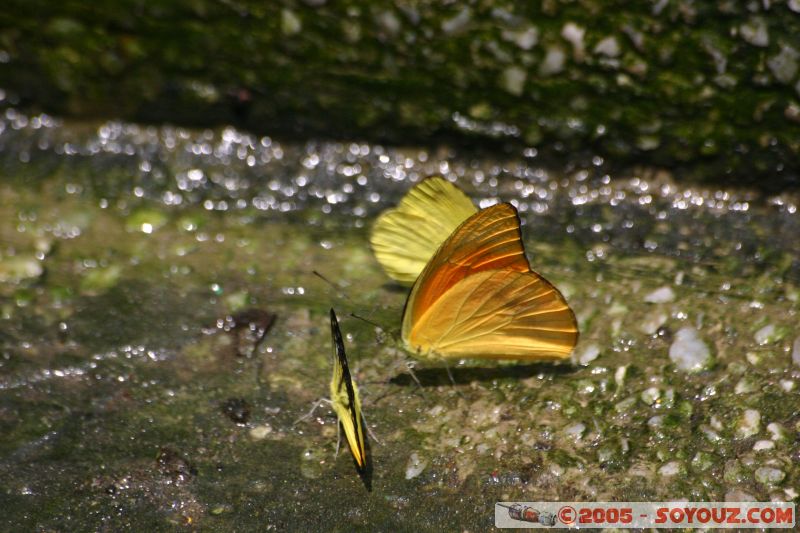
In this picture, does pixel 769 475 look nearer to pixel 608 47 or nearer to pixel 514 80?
pixel 608 47

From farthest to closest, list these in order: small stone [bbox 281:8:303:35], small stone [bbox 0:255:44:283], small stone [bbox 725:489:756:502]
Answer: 1. small stone [bbox 281:8:303:35]
2. small stone [bbox 0:255:44:283]
3. small stone [bbox 725:489:756:502]

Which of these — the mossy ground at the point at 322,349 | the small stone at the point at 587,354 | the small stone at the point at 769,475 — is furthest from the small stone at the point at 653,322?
the small stone at the point at 769,475

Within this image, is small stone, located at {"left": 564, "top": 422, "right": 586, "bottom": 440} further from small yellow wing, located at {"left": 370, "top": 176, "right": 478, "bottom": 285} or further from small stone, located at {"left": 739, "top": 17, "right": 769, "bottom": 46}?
small stone, located at {"left": 739, "top": 17, "right": 769, "bottom": 46}

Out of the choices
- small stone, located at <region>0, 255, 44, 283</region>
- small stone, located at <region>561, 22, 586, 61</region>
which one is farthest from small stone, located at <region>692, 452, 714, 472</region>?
small stone, located at <region>0, 255, 44, 283</region>

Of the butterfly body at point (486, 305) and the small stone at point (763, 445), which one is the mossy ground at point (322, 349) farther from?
the butterfly body at point (486, 305)

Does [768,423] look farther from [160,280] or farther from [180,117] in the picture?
[180,117]

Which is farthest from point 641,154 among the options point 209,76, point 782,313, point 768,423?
point 209,76
